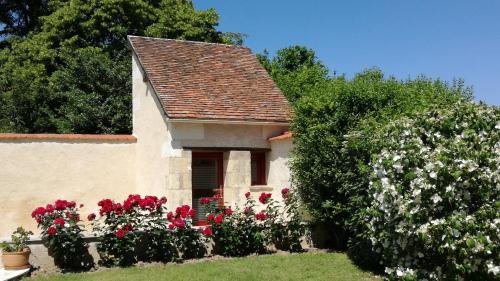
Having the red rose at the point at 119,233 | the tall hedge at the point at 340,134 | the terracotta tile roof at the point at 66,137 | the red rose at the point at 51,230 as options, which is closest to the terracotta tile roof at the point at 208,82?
the terracotta tile roof at the point at 66,137

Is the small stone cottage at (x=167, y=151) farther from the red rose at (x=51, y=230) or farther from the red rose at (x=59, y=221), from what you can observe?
the red rose at (x=51, y=230)

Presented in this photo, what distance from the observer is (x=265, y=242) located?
11820 mm

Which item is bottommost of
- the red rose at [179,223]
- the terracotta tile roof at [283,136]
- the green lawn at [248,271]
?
the green lawn at [248,271]

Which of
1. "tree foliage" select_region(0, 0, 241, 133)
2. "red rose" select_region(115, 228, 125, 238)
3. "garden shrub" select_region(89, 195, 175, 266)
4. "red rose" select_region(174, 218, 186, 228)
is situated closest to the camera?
"red rose" select_region(115, 228, 125, 238)

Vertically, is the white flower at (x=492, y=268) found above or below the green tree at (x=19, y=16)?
below

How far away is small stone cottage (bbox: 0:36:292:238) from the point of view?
1337 centimetres

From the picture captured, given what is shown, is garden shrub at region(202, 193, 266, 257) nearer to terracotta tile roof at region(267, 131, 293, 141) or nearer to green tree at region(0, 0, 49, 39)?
terracotta tile roof at region(267, 131, 293, 141)

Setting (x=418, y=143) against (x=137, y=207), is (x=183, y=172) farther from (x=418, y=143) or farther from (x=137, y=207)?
(x=418, y=143)

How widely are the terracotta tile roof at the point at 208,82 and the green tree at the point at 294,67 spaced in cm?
643

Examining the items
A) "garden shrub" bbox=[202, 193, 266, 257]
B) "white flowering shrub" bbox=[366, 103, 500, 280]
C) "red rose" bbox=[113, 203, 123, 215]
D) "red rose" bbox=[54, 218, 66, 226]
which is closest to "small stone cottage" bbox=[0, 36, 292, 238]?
"garden shrub" bbox=[202, 193, 266, 257]

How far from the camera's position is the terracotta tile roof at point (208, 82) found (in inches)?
545

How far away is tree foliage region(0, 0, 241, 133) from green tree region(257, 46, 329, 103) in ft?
9.46

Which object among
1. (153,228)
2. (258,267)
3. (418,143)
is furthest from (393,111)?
(153,228)

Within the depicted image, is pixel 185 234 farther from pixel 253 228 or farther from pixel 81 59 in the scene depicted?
pixel 81 59
